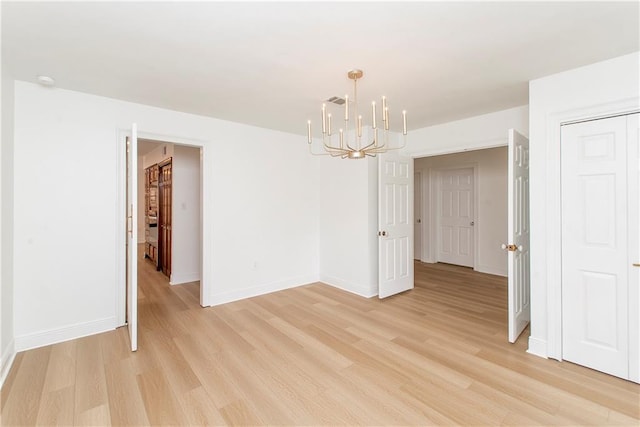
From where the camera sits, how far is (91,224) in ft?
9.89

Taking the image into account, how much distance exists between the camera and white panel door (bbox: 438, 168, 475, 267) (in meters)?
6.12

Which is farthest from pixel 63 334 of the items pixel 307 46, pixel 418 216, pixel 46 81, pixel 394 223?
pixel 418 216

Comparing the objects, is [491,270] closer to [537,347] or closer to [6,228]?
[537,347]

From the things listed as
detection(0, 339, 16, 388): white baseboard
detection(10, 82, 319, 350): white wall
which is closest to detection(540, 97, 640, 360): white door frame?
detection(10, 82, 319, 350): white wall

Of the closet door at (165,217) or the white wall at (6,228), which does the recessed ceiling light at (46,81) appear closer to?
the white wall at (6,228)

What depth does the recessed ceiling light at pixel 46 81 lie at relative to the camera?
256 cm

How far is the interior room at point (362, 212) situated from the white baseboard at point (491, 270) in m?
1.42

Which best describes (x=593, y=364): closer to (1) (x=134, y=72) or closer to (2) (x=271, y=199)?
(2) (x=271, y=199)

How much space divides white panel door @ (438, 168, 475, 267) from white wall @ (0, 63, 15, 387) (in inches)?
267

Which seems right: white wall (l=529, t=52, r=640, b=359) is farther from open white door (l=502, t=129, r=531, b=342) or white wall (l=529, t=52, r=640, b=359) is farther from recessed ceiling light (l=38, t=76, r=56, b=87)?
recessed ceiling light (l=38, t=76, r=56, b=87)

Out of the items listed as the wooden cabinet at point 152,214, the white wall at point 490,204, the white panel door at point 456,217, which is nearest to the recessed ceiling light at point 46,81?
the wooden cabinet at point 152,214

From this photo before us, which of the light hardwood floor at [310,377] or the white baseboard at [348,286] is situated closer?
the light hardwood floor at [310,377]

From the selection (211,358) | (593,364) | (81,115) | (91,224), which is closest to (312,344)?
(211,358)

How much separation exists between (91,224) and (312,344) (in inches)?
101
